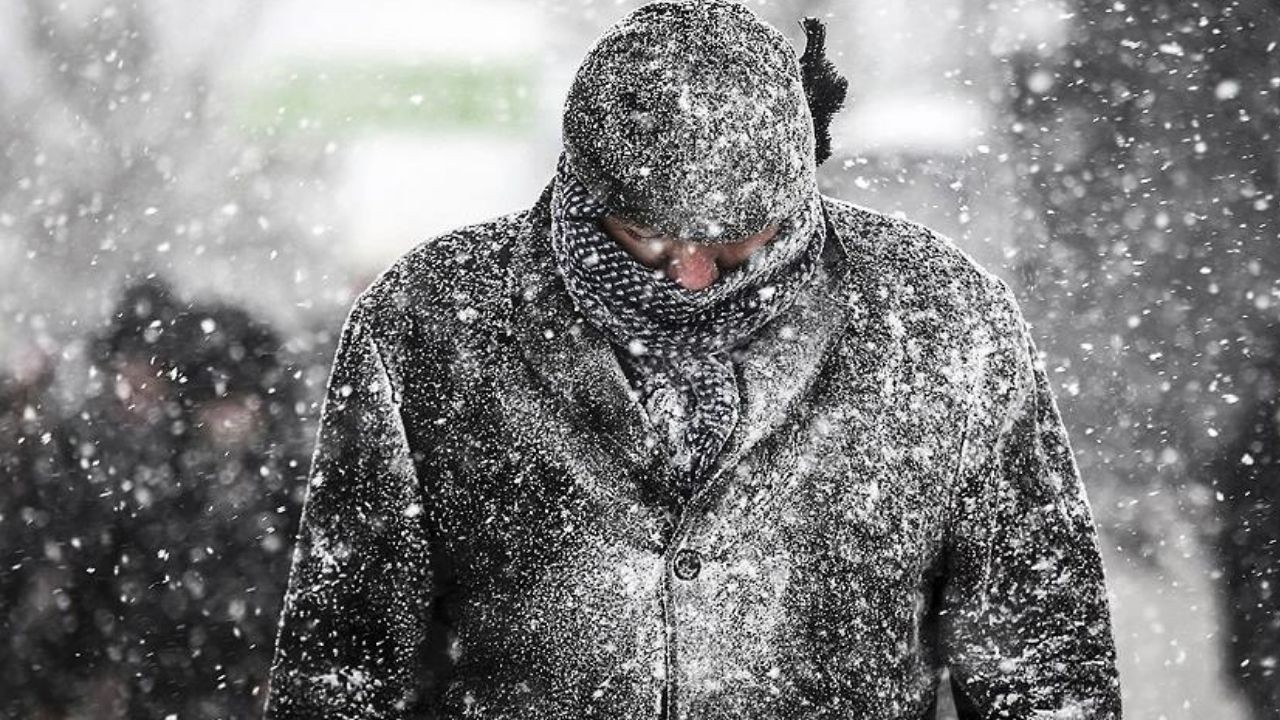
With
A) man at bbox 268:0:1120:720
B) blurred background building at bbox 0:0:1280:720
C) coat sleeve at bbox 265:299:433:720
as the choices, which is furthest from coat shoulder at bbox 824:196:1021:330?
blurred background building at bbox 0:0:1280:720

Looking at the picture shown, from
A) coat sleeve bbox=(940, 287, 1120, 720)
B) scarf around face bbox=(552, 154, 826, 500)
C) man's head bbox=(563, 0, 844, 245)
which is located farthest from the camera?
coat sleeve bbox=(940, 287, 1120, 720)

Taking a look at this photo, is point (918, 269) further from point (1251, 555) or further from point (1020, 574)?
point (1251, 555)

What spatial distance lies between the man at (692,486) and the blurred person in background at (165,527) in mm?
4535

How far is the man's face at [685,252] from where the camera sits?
1751mm

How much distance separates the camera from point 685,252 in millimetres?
1751

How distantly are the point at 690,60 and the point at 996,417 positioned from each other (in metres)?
0.66

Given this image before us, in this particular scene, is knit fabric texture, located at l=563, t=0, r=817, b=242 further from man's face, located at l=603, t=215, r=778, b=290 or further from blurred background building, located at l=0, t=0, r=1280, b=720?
blurred background building, located at l=0, t=0, r=1280, b=720

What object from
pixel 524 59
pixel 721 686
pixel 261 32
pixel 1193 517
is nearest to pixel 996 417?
pixel 721 686

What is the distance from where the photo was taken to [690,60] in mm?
1682

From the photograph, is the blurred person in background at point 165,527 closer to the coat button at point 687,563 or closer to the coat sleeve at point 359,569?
the coat sleeve at point 359,569

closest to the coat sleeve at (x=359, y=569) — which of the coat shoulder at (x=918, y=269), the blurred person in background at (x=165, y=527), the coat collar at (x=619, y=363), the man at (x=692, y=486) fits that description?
the man at (x=692, y=486)

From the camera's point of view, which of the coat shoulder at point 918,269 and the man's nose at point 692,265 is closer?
the man's nose at point 692,265

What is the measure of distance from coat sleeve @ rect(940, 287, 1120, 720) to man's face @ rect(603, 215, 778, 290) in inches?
16.0

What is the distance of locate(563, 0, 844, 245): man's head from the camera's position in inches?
65.4
